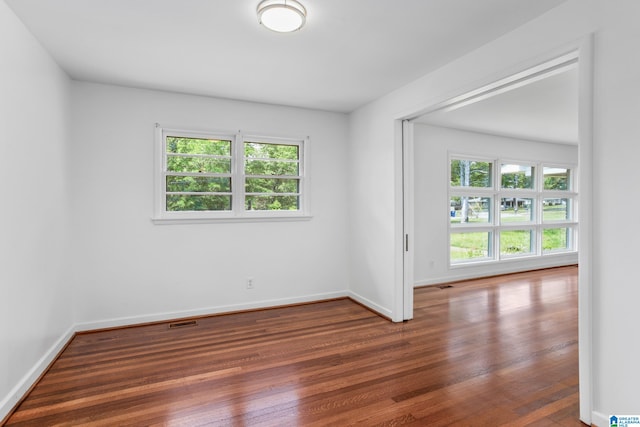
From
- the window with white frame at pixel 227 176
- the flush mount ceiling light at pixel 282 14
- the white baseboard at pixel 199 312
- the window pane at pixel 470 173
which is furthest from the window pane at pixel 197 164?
the window pane at pixel 470 173

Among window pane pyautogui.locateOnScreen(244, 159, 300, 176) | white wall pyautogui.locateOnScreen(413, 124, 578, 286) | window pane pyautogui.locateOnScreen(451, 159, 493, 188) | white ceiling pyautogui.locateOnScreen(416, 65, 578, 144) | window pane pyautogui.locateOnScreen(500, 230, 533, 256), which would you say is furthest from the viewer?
window pane pyautogui.locateOnScreen(500, 230, 533, 256)

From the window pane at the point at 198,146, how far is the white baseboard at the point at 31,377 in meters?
2.15

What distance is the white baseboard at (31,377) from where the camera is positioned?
6.69ft

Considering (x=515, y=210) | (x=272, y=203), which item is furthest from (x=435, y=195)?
(x=272, y=203)

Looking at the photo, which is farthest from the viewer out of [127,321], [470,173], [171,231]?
[470,173]

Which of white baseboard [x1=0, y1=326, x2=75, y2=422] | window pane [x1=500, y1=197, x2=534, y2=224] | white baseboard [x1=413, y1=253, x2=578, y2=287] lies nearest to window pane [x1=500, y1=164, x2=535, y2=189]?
window pane [x1=500, y1=197, x2=534, y2=224]

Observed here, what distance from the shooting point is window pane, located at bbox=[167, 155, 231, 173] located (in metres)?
3.78

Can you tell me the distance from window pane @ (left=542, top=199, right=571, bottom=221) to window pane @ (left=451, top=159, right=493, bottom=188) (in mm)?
1762

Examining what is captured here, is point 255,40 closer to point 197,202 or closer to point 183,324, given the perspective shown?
point 197,202

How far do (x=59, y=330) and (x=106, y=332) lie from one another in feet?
1.67

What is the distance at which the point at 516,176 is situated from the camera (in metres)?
6.44

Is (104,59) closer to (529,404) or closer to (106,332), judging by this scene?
(106,332)

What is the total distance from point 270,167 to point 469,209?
3755 mm

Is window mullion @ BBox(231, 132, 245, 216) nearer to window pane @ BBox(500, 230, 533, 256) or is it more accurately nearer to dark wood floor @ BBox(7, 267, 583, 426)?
dark wood floor @ BBox(7, 267, 583, 426)
